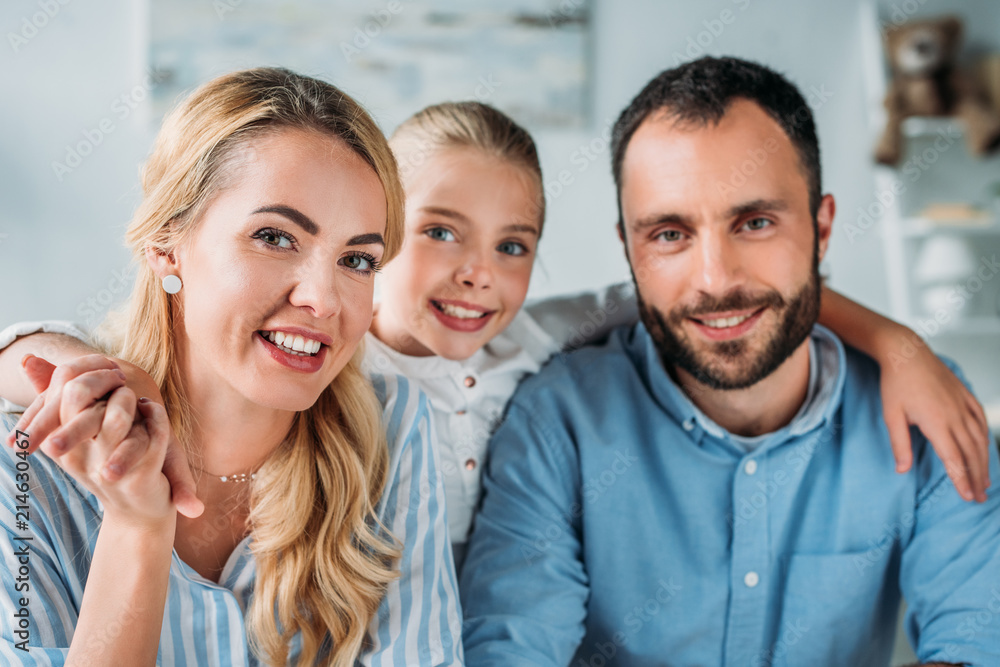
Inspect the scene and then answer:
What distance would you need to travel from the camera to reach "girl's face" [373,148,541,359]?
1.26 m

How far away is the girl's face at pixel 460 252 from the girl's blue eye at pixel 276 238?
15.7 inches

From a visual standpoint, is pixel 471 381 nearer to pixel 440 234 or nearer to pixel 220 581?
pixel 440 234

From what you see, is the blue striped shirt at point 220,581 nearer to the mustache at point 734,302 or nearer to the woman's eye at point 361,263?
the woman's eye at point 361,263

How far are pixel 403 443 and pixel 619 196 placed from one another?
590 millimetres

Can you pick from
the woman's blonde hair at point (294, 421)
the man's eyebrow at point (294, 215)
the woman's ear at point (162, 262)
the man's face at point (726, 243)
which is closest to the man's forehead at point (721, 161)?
the man's face at point (726, 243)

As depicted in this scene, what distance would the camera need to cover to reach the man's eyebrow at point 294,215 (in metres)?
0.85

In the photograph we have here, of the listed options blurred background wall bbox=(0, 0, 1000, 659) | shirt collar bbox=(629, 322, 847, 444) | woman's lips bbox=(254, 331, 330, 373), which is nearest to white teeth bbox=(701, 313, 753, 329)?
shirt collar bbox=(629, 322, 847, 444)

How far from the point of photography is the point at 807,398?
130 centimetres

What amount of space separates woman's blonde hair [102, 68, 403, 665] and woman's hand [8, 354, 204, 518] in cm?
20

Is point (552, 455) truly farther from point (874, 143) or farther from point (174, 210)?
point (874, 143)

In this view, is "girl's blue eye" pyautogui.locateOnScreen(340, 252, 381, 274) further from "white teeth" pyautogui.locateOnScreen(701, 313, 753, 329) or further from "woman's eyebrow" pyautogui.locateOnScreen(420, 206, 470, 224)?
"white teeth" pyautogui.locateOnScreen(701, 313, 753, 329)

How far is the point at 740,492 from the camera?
3.95 ft

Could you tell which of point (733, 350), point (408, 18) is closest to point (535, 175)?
point (733, 350)

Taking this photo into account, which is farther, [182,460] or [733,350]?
[733,350]
